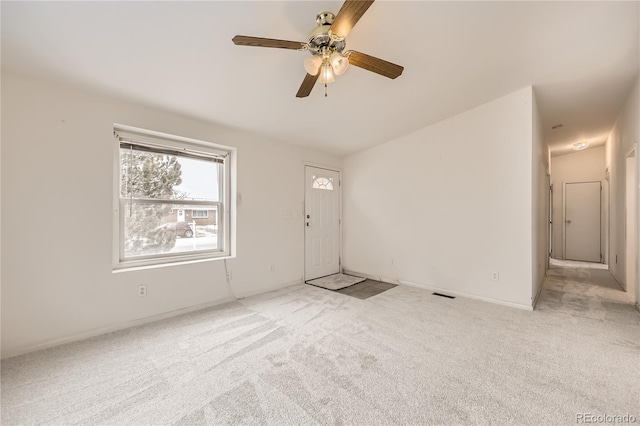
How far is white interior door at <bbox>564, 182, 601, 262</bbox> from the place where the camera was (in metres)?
5.80

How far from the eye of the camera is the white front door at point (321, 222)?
432 centimetres

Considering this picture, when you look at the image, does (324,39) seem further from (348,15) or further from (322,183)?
(322,183)


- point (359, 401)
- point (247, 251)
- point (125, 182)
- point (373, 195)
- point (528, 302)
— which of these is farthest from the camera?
point (373, 195)

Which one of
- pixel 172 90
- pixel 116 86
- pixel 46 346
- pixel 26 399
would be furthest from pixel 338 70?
pixel 46 346

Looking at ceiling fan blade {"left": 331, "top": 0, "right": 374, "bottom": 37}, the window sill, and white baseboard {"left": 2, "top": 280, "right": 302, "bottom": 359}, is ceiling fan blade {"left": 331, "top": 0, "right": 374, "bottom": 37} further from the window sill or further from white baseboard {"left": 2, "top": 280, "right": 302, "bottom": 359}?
white baseboard {"left": 2, "top": 280, "right": 302, "bottom": 359}

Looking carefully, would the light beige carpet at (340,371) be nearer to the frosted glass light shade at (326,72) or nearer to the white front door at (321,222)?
the white front door at (321,222)

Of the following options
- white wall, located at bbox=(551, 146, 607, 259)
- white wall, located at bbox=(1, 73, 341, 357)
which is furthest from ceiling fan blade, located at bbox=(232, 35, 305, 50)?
white wall, located at bbox=(551, 146, 607, 259)

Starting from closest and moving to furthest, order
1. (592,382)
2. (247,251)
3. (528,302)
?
(592,382) < (528,302) < (247,251)

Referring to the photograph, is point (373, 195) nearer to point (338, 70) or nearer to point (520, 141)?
point (520, 141)

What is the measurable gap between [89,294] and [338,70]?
2.92m

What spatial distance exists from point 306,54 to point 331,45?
22.4 inches

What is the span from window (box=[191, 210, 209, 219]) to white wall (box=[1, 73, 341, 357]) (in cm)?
63

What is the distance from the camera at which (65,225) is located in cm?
222

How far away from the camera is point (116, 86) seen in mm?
2281
